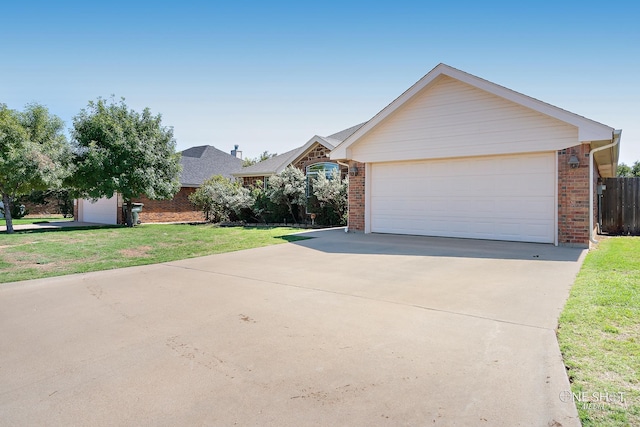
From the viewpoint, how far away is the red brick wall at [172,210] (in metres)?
21.9

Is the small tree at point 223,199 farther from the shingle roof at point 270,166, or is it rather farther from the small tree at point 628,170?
the small tree at point 628,170

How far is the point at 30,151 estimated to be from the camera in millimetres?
13953

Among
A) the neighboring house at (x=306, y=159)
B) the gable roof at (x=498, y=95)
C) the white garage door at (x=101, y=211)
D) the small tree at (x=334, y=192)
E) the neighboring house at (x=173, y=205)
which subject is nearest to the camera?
the gable roof at (x=498, y=95)

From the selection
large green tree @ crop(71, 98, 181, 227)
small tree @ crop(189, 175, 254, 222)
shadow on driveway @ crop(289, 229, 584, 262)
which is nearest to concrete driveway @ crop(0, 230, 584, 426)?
shadow on driveway @ crop(289, 229, 584, 262)

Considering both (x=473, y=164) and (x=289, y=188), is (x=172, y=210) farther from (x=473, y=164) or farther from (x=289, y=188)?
(x=473, y=164)

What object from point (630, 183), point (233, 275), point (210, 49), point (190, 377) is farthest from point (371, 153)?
point (190, 377)

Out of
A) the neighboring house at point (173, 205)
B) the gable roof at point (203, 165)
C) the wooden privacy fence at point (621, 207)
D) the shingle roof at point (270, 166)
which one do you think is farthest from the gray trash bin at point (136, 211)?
the wooden privacy fence at point (621, 207)

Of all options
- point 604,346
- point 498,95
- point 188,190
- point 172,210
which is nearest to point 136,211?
point 172,210

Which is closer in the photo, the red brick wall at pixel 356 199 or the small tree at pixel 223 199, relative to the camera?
the red brick wall at pixel 356 199

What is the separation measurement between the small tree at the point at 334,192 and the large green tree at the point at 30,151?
10.5 m

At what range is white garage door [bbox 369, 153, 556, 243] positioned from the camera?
9.75 metres

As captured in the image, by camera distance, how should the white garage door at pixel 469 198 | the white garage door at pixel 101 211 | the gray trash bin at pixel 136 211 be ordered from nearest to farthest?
the white garage door at pixel 469 198 → the gray trash bin at pixel 136 211 → the white garage door at pixel 101 211

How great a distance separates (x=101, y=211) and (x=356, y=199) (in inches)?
692

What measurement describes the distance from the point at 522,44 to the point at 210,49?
31.8 feet
